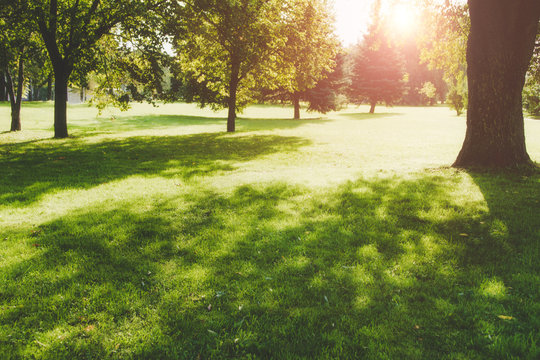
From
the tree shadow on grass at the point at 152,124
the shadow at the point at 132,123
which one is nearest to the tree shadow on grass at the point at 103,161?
the tree shadow on grass at the point at 152,124

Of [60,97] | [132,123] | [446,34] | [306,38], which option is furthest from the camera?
[132,123]

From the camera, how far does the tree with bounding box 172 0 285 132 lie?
15.2 meters

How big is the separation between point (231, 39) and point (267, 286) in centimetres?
1529

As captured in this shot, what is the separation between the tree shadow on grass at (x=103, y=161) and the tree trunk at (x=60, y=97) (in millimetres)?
2534

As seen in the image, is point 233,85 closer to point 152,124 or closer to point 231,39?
point 231,39

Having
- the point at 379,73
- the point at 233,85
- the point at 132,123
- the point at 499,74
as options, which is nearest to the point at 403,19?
the point at 499,74

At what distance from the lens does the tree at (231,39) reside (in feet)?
50.0

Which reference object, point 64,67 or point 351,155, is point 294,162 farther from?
point 64,67

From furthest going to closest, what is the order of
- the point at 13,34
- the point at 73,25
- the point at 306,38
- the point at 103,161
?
the point at 306,38
the point at 13,34
the point at 73,25
the point at 103,161

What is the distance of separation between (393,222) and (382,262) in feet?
4.92

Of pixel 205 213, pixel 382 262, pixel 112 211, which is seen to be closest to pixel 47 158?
pixel 112 211

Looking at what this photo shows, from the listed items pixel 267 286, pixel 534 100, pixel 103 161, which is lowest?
pixel 267 286

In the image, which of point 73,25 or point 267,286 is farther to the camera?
point 73,25

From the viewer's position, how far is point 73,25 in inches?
518
